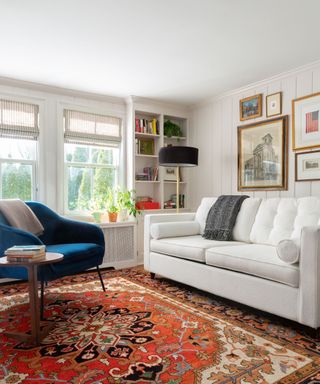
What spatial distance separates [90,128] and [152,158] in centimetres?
106

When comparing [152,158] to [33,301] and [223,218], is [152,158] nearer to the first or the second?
[223,218]

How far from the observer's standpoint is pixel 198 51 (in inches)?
128

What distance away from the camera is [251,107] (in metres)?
4.26

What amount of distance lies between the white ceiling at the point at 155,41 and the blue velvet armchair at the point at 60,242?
155cm

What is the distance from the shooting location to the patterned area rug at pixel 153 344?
176 centimetres

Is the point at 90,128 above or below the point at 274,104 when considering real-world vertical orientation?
below

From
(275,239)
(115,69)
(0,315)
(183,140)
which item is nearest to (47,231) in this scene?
(0,315)

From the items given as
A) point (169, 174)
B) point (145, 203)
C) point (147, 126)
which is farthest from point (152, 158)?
point (145, 203)

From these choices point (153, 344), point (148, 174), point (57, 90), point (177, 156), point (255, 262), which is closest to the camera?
point (153, 344)

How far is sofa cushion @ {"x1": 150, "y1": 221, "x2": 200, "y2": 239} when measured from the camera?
3.73m

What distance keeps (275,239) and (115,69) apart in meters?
2.45

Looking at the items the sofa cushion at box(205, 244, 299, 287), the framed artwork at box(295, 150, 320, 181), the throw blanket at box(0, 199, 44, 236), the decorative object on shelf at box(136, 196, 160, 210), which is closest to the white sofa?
the sofa cushion at box(205, 244, 299, 287)

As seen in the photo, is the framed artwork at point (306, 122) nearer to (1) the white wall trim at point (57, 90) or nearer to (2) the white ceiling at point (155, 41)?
(2) the white ceiling at point (155, 41)

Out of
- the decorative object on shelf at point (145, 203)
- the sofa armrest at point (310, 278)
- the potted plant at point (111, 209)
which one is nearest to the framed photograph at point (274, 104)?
the decorative object on shelf at point (145, 203)
